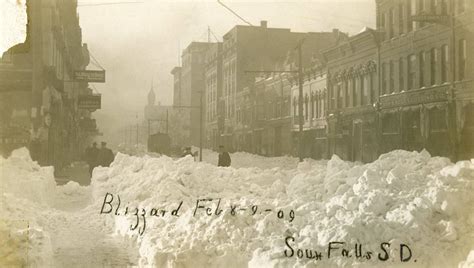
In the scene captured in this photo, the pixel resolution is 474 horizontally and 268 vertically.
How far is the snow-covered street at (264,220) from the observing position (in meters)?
7.73

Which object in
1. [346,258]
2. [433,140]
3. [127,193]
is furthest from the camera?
[433,140]

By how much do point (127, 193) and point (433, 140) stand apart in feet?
24.3

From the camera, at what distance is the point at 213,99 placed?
1705cm

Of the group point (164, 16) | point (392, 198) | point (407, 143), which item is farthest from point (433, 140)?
point (164, 16)

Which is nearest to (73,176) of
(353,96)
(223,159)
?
(223,159)

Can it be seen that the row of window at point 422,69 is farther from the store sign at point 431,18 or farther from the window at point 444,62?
the store sign at point 431,18

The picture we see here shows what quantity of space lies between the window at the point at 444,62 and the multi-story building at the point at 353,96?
7.53 feet

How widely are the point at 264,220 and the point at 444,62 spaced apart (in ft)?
41.3

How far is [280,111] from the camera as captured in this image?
1562 centimetres

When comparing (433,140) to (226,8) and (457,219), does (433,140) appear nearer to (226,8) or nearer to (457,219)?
(457,219)

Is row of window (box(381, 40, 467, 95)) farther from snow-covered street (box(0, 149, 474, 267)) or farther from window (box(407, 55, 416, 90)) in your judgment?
snow-covered street (box(0, 149, 474, 267))

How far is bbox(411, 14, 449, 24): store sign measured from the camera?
15102 mm
